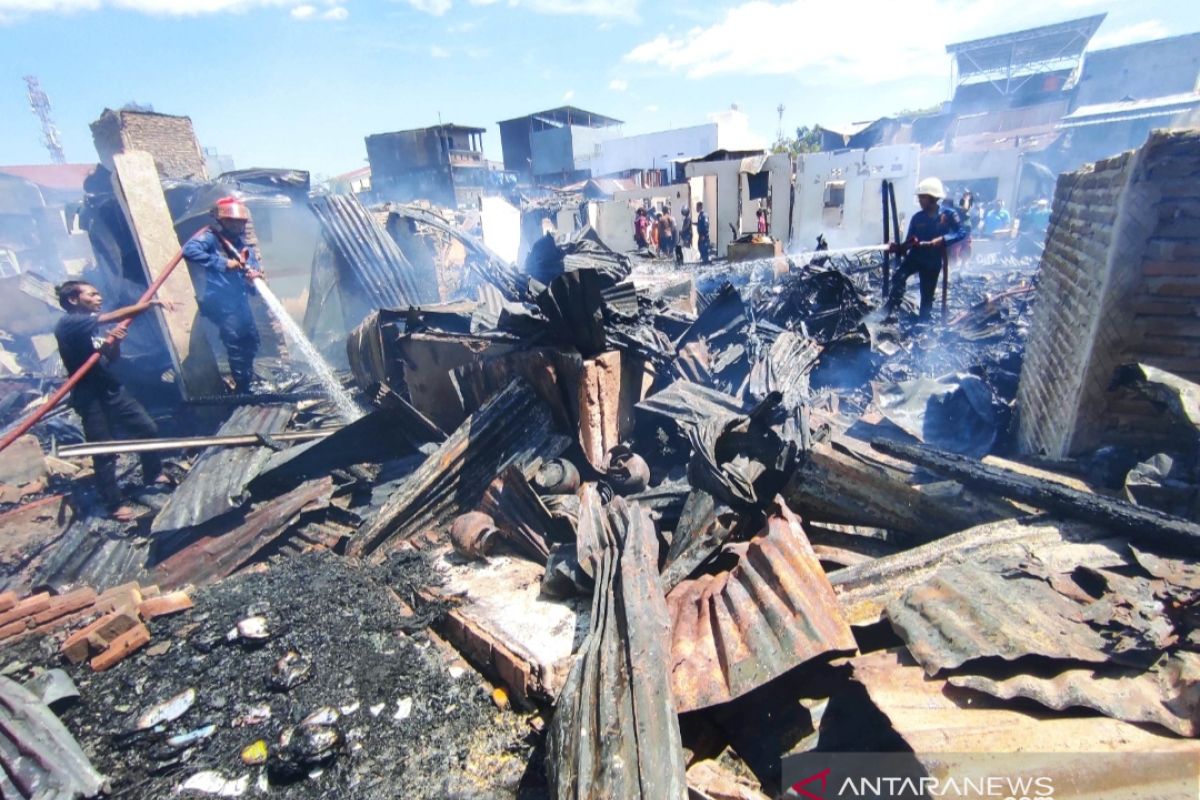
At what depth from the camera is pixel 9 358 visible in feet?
33.6

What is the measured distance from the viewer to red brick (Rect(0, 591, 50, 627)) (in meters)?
3.01

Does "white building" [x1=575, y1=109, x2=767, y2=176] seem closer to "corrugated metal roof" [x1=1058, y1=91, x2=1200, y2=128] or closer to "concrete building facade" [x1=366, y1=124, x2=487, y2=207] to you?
"concrete building facade" [x1=366, y1=124, x2=487, y2=207]

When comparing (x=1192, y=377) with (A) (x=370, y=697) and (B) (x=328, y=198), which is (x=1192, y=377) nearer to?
(A) (x=370, y=697)

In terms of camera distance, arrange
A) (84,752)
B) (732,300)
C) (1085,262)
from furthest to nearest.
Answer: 1. (732,300)
2. (1085,262)
3. (84,752)

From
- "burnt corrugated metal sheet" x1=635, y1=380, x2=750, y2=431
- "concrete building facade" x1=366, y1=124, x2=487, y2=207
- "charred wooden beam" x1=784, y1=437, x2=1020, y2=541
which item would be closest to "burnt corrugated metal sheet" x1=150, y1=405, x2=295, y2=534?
"burnt corrugated metal sheet" x1=635, y1=380, x2=750, y2=431

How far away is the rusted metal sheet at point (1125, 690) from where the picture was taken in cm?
152

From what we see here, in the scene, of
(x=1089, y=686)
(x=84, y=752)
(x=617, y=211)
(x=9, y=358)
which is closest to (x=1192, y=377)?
(x=1089, y=686)

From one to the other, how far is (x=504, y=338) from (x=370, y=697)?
289cm

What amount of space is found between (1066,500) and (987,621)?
1086mm

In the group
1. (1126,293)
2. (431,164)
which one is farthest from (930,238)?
(431,164)

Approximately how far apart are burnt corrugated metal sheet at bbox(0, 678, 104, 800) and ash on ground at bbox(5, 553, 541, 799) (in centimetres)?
10

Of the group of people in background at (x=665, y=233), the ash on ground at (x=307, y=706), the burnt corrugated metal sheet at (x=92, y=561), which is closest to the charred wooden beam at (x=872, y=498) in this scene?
the ash on ground at (x=307, y=706)

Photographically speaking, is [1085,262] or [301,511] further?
[301,511]

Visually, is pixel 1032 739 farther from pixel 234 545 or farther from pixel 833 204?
pixel 833 204
